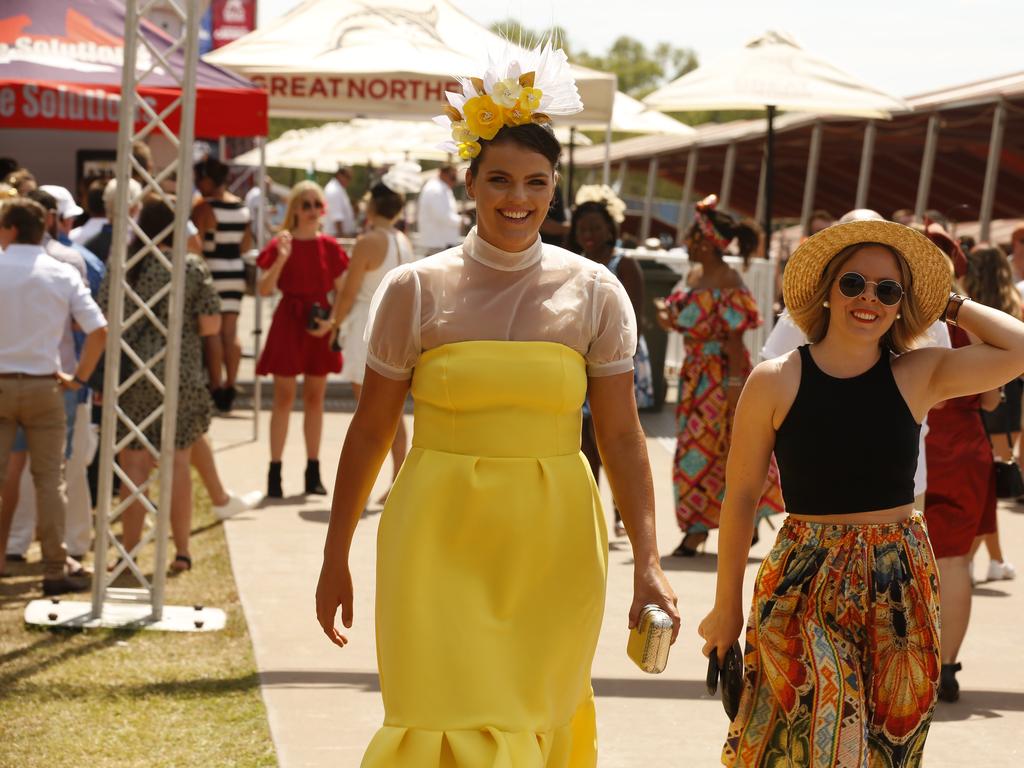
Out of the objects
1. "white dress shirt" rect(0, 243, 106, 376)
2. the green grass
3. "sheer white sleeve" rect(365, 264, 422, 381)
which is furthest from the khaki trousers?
"sheer white sleeve" rect(365, 264, 422, 381)

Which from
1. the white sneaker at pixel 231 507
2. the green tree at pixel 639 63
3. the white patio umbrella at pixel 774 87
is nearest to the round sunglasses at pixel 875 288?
the white sneaker at pixel 231 507

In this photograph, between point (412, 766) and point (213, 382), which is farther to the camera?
point (213, 382)

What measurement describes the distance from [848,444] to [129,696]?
327 centimetres

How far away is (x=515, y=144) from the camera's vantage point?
13.1ft

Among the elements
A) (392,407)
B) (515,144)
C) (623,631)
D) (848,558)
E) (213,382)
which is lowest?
(623,631)

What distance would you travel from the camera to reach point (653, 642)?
385cm

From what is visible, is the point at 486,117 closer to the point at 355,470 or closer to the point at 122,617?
the point at 355,470

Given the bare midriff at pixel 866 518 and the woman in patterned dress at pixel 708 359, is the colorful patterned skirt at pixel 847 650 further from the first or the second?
the woman in patterned dress at pixel 708 359

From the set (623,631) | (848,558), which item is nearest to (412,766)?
(848,558)

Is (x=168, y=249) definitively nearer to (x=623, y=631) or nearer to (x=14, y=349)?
(x=14, y=349)

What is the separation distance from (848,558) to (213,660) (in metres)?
3.51

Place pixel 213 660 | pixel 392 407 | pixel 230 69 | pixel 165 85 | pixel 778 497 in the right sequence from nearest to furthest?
1. pixel 392 407
2. pixel 213 660
3. pixel 778 497
4. pixel 165 85
5. pixel 230 69

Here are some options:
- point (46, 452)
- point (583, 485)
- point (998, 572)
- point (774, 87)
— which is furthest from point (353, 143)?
point (583, 485)

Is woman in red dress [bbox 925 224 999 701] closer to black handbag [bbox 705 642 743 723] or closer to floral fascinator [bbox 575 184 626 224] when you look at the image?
floral fascinator [bbox 575 184 626 224]
